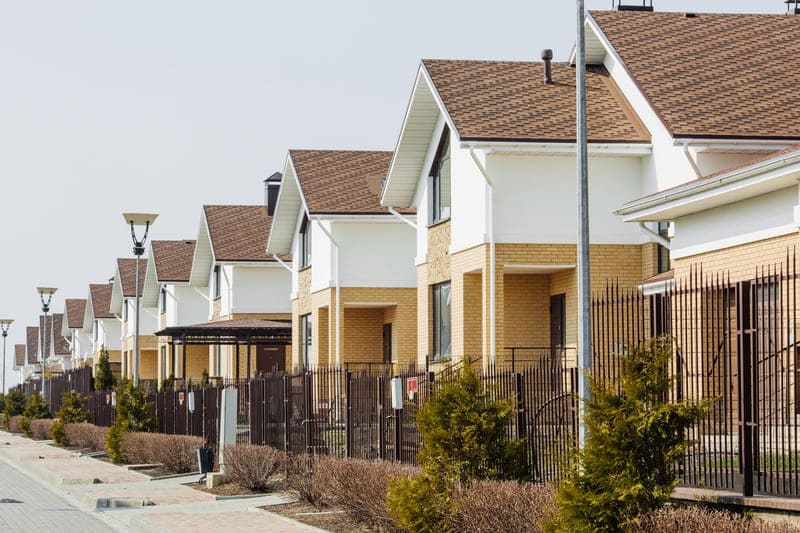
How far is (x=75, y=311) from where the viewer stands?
9994 centimetres

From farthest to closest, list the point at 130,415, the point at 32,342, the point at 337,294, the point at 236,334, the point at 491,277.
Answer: the point at 32,342 → the point at 236,334 → the point at 337,294 → the point at 130,415 → the point at 491,277

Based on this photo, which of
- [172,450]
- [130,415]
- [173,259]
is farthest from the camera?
[173,259]

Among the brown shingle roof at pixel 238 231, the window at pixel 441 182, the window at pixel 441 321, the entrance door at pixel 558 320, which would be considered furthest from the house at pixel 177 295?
the entrance door at pixel 558 320

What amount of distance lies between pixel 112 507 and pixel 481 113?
1041 cm

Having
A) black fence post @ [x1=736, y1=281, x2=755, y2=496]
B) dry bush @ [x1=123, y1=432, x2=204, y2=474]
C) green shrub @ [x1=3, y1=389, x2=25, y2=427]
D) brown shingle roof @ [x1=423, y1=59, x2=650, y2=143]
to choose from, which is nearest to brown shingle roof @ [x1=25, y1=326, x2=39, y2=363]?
green shrub @ [x1=3, y1=389, x2=25, y2=427]

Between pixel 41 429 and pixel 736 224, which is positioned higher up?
pixel 736 224

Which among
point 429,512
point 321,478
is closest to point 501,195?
point 321,478

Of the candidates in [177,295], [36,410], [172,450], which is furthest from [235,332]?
[36,410]

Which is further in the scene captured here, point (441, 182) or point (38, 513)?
point (441, 182)

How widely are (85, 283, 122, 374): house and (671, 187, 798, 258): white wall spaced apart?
6596cm

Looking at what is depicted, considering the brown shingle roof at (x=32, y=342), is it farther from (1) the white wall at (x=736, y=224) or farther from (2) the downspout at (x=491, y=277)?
(1) the white wall at (x=736, y=224)

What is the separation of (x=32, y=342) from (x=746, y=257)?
121258 millimetres

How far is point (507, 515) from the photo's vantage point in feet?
42.4

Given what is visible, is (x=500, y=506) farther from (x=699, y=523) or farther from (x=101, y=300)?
(x=101, y=300)
